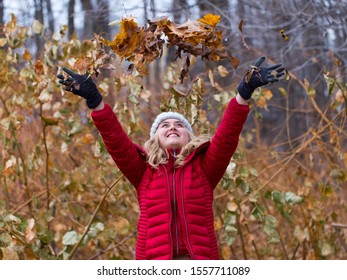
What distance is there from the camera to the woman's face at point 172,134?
140 inches

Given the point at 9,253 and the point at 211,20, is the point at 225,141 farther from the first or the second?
the point at 9,253

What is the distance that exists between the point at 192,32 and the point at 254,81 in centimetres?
35

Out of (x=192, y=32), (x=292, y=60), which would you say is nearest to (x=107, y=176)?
(x=192, y=32)

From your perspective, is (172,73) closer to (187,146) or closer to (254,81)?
(187,146)

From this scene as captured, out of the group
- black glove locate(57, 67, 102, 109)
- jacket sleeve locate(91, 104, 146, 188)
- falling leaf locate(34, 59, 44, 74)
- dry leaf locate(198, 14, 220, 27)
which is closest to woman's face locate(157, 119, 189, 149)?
jacket sleeve locate(91, 104, 146, 188)

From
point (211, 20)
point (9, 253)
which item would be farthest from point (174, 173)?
point (9, 253)

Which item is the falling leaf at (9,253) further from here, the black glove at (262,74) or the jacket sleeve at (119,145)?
the black glove at (262,74)

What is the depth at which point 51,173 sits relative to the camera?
18.3 feet

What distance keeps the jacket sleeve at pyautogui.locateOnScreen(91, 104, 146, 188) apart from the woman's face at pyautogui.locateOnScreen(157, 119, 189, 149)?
5.3 inches

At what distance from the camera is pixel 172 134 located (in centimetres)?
358

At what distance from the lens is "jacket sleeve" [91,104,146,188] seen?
3.40 m

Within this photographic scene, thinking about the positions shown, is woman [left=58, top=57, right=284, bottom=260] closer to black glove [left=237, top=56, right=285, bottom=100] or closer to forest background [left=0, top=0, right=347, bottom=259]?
black glove [left=237, top=56, right=285, bottom=100]

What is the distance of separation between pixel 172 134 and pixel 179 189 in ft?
0.97

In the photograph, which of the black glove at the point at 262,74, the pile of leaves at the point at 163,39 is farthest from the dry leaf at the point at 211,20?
the black glove at the point at 262,74
